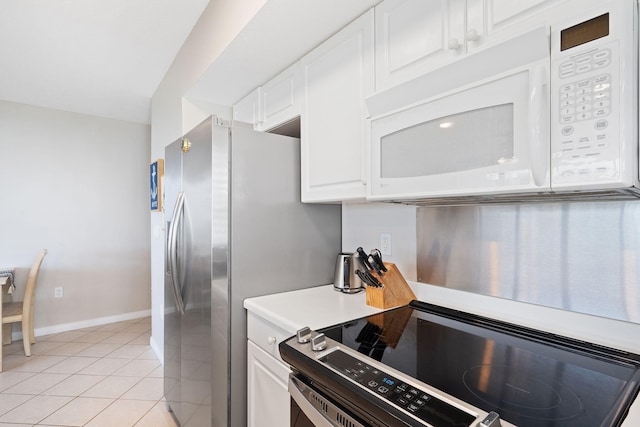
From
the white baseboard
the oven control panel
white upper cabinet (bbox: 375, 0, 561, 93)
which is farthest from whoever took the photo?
the white baseboard

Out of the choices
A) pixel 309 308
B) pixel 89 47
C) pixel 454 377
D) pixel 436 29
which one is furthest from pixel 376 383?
pixel 89 47

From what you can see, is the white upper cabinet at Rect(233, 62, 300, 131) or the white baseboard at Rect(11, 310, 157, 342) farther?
the white baseboard at Rect(11, 310, 157, 342)

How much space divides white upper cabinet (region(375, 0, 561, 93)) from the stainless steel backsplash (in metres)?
0.57

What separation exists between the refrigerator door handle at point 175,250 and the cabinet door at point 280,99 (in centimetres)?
67

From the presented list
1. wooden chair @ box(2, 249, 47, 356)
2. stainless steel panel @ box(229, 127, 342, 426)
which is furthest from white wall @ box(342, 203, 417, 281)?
wooden chair @ box(2, 249, 47, 356)

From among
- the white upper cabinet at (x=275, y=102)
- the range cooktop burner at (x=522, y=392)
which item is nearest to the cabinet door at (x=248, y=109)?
the white upper cabinet at (x=275, y=102)

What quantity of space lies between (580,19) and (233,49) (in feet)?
4.77

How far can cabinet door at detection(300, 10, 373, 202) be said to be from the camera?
1.37 metres

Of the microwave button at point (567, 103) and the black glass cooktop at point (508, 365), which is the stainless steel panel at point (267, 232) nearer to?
the black glass cooktop at point (508, 365)

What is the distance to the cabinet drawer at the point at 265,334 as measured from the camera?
4.28 feet

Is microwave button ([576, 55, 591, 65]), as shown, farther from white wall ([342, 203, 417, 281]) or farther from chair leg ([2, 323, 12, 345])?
chair leg ([2, 323, 12, 345])

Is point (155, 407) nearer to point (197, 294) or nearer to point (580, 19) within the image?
point (197, 294)

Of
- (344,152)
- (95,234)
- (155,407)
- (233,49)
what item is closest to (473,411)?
(344,152)

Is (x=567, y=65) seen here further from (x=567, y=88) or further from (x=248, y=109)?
(x=248, y=109)
